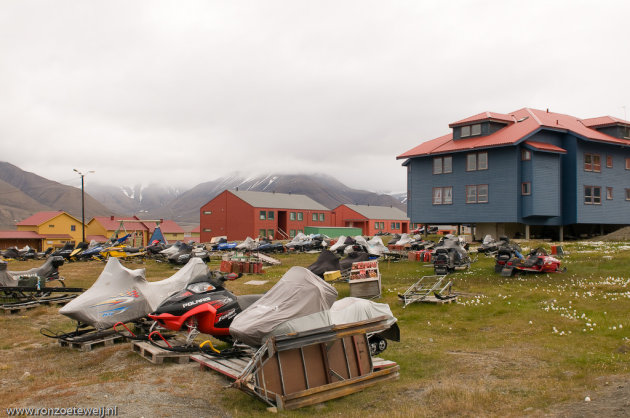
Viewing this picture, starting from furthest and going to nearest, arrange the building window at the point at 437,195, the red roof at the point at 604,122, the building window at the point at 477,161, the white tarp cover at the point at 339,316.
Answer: the building window at the point at 437,195, the red roof at the point at 604,122, the building window at the point at 477,161, the white tarp cover at the point at 339,316

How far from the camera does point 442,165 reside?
1551 inches

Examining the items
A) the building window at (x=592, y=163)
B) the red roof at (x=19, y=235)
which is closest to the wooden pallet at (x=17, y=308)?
the building window at (x=592, y=163)

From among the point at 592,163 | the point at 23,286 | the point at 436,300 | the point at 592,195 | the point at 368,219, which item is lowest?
the point at 436,300

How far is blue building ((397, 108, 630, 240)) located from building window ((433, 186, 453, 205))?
79mm

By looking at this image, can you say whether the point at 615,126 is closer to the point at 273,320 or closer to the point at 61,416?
the point at 273,320

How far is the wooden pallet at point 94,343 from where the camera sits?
1111cm

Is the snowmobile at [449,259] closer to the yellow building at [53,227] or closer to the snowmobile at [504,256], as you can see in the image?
the snowmobile at [504,256]

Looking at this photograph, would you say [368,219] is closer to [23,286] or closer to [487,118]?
[487,118]

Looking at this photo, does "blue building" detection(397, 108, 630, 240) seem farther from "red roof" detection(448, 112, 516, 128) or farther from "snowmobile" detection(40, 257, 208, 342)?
"snowmobile" detection(40, 257, 208, 342)

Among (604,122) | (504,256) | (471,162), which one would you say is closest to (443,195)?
(471,162)

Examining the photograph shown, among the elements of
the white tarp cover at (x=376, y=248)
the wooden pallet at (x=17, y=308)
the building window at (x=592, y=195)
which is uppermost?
the building window at (x=592, y=195)

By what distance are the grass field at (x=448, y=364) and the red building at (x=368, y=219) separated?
65.9 meters

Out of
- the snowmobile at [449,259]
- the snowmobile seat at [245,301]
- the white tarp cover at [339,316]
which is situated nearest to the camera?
the white tarp cover at [339,316]

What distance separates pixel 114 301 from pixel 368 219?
238 ft
